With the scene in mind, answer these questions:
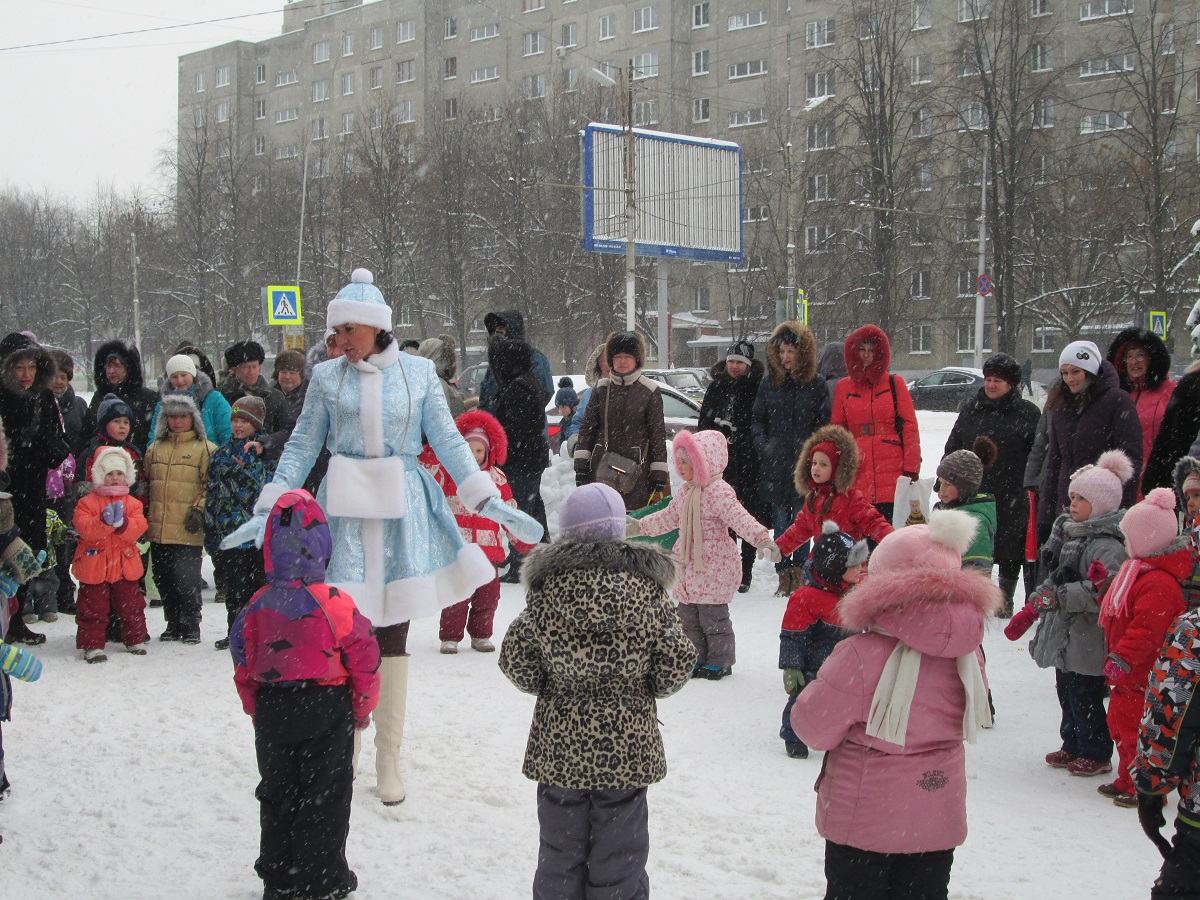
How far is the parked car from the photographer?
33.2 meters

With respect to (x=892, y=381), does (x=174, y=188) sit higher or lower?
higher

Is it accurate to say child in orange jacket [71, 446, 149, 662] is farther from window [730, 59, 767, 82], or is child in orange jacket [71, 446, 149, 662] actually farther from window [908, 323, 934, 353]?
window [730, 59, 767, 82]

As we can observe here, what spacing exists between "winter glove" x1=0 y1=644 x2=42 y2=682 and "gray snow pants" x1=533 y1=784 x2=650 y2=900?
2.00 m

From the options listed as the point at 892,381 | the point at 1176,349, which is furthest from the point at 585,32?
the point at 892,381

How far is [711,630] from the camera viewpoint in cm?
679

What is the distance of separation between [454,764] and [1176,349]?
4510cm

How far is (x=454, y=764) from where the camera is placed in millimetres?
5219

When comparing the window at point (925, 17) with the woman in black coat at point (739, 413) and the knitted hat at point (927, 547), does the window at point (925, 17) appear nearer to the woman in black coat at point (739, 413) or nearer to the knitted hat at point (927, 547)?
the woman in black coat at point (739, 413)

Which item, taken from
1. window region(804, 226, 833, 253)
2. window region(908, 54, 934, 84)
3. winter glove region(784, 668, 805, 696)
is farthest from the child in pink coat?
window region(908, 54, 934, 84)

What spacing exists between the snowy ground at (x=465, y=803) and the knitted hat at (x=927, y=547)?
1.28m

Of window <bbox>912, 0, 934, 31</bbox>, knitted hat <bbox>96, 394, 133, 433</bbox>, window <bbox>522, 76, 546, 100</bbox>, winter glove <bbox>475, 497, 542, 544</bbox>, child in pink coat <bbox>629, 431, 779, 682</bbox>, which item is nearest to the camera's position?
winter glove <bbox>475, 497, 542, 544</bbox>

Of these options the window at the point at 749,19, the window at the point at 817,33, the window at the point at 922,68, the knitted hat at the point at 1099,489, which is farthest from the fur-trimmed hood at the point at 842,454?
the window at the point at 749,19

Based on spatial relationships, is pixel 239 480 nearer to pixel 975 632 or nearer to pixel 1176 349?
pixel 975 632

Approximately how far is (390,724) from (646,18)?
206ft
